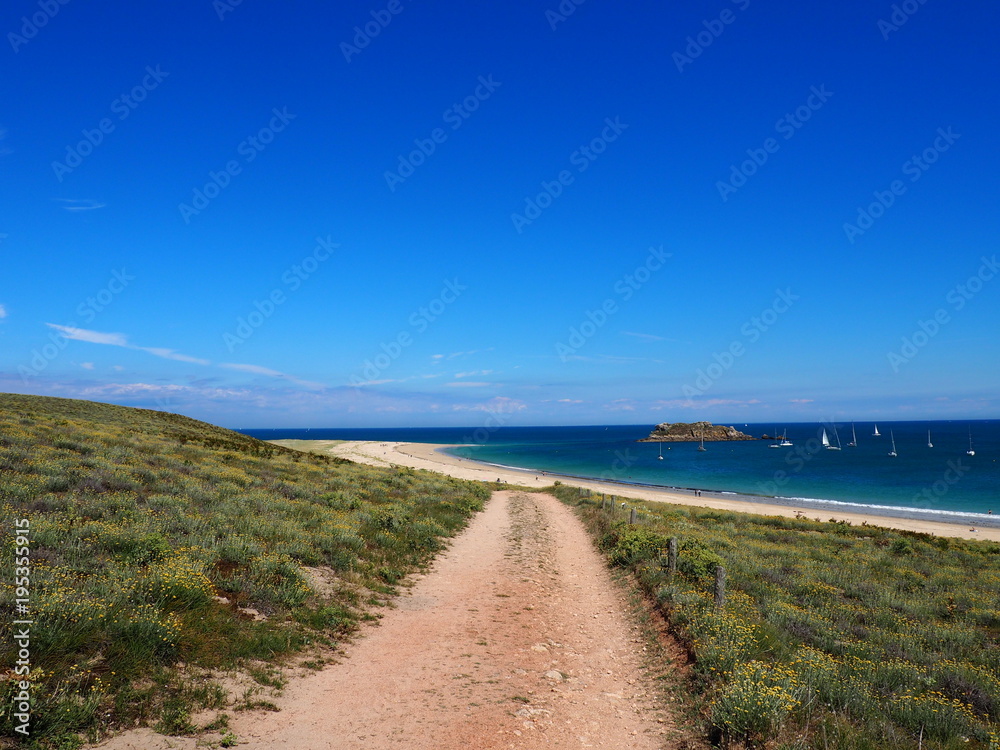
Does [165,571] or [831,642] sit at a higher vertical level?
[165,571]

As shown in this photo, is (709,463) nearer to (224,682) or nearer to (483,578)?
(483,578)

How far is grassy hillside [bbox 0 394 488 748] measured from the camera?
5.96m

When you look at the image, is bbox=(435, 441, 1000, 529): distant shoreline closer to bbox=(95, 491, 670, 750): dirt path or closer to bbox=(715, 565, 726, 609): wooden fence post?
bbox=(95, 491, 670, 750): dirt path

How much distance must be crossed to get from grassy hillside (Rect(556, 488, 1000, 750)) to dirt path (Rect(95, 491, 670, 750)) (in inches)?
51.3

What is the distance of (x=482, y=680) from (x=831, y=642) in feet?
22.7

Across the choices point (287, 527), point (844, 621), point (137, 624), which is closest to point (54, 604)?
point (137, 624)

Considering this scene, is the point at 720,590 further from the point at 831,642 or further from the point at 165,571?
the point at 165,571

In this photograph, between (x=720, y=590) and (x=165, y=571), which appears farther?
(x=720, y=590)

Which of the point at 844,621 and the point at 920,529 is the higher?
the point at 844,621

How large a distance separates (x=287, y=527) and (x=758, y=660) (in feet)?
37.1

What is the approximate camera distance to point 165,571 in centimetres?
828

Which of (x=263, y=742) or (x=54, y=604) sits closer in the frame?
(x=263, y=742)

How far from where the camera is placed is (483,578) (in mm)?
14219

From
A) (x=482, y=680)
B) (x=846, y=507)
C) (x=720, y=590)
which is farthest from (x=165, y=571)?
(x=846, y=507)
